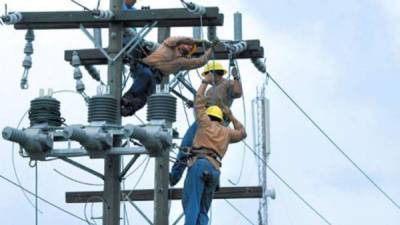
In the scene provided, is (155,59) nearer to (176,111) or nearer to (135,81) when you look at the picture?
(135,81)

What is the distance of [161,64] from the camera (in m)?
17.6

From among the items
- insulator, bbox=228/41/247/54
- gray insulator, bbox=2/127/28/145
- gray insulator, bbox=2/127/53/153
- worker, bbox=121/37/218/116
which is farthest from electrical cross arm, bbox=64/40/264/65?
gray insulator, bbox=2/127/28/145

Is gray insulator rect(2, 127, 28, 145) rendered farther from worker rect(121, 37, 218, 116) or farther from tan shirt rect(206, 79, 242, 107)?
tan shirt rect(206, 79, 242, 107)

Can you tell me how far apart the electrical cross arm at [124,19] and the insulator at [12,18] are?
54mm

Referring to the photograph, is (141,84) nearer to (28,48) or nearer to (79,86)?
(79,86)

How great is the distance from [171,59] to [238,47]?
1152mm

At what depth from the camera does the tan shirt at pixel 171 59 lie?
17.5 meters

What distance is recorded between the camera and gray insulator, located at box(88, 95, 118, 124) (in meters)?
16.1

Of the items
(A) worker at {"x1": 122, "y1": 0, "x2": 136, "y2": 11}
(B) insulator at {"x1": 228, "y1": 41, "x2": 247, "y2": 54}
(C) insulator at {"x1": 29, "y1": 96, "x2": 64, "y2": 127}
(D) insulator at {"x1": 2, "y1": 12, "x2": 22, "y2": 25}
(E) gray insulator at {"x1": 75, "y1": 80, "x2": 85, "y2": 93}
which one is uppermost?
(A) worker at {"x1": 122, "y1": 0, "x2": 136, "y2": 11}

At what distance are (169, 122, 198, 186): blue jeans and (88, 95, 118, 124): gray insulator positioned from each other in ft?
5.31

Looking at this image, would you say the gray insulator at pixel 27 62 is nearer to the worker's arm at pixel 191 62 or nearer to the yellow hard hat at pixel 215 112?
the worker's arm at pixel 191 62

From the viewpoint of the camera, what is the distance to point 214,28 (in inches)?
670

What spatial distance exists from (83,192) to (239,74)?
3.72 meters

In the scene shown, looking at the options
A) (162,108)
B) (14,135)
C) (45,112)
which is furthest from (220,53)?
(14,135)
